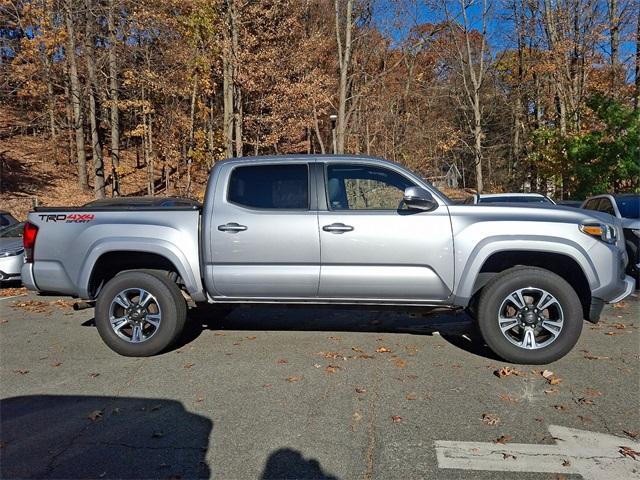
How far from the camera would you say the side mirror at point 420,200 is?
472cm

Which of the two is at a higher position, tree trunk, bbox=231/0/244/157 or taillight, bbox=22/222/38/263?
tree trunk, bbox=231/0/244/157

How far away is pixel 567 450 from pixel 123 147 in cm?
4166

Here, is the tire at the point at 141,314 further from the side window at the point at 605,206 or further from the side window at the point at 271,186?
the side window at the point at 605,206

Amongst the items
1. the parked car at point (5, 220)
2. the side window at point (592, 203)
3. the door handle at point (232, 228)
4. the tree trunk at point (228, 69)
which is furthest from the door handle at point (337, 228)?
the tree trunk at point (228, 69)

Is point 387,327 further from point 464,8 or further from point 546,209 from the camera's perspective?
point 464,8

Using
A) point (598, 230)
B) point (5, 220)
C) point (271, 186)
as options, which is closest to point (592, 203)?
point (598, 230)

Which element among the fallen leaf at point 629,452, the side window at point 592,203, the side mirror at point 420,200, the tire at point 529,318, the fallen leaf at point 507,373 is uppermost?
the side mirror at point 420,200

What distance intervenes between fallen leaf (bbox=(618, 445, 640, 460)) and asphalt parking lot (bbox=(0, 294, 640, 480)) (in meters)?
0.02

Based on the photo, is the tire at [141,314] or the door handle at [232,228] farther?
the tire at [141,314]

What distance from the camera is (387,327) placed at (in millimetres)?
6309

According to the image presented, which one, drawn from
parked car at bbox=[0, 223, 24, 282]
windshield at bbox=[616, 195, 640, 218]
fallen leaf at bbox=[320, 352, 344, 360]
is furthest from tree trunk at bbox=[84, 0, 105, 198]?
fallen leaf at bbox=[320, 352, 344, 360]

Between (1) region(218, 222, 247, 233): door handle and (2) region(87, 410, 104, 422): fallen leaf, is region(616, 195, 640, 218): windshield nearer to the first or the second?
(1) region(218, 222, 247, 233): door handle

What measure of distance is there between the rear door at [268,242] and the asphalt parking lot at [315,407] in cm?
76

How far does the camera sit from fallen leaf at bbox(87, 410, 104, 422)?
3871mm
